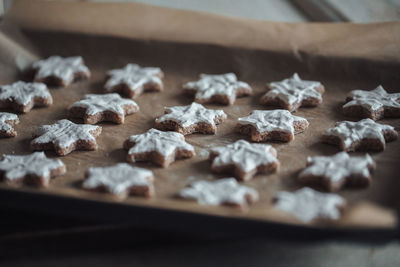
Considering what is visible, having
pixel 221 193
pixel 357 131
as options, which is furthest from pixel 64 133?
pixel 357 131

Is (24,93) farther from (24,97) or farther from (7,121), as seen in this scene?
(7,121)

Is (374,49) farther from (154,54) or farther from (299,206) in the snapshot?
(299,206)

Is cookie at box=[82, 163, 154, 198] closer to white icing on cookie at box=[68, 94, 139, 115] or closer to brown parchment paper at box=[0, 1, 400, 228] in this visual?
brown parchment paper at box=[0, 1, 400, 228]

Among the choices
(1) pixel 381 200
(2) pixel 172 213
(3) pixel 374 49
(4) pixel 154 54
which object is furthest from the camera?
(4) pixel 154 54

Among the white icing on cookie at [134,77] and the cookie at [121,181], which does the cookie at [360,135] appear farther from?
the white icing on cookie at [134,77]

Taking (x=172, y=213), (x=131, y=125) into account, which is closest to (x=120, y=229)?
(x=172, y=213)

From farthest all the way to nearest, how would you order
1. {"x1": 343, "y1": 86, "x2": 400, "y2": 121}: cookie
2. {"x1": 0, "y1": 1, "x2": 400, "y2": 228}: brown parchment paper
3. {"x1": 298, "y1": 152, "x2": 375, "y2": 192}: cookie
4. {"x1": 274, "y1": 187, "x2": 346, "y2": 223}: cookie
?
{"x1": 343, "y1": 86, "x2": 400, "y2": 121}: cookie
{"x1": 0, "y1": 1, "x2": 400, "y2": 228}: brown parchment paper
{"x1": 298, "y1": 152, "x2": 375, "y2": 192}: cookie
{"x1": 274, "y1": 187, "x2": 346, "y2": 223}: cookie

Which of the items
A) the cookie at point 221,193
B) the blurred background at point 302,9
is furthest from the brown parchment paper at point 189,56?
the blurred background at point 302,9

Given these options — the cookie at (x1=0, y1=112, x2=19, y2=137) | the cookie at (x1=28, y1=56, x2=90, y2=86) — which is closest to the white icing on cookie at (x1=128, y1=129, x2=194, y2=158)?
the cookie at (x1=0, y1=112, x2=19, y2=137)
